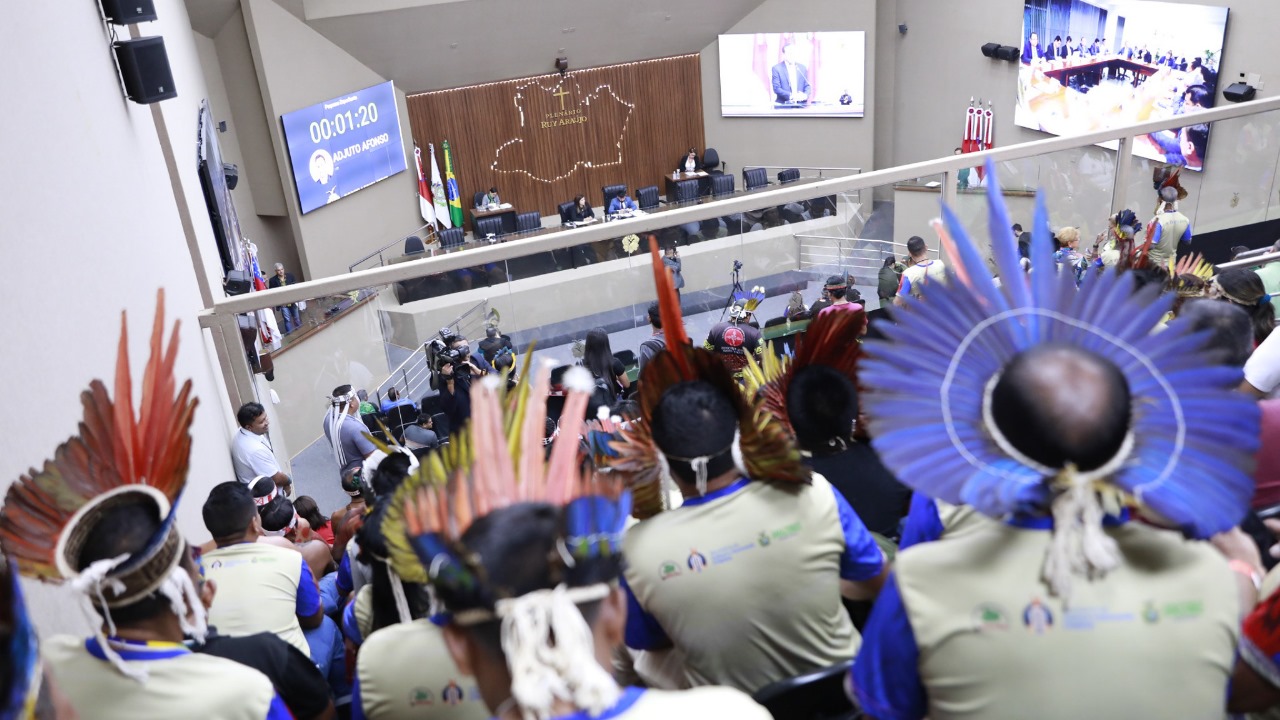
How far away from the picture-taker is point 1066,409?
1282 millimetres

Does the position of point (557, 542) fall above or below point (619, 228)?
above

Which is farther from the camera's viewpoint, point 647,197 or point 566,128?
point 566,128

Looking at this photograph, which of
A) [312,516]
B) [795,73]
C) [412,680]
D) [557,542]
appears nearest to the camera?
[557,542]

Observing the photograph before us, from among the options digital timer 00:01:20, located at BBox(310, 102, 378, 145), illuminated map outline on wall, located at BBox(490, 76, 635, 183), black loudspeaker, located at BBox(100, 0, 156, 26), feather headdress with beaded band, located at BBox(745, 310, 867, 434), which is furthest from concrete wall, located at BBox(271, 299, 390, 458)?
illuminated map outline on wall, located at BBox(490, 76, 635, 183)

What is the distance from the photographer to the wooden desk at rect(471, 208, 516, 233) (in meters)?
14.1

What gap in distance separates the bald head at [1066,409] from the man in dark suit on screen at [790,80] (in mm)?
14636

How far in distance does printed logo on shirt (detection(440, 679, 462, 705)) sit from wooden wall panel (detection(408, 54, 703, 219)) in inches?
545

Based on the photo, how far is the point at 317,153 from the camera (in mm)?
12180

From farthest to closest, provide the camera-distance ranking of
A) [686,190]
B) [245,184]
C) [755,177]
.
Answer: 1. [686,190]
2. [755,177]
3. [245,184]

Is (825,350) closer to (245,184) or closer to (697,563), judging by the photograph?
(697,563)

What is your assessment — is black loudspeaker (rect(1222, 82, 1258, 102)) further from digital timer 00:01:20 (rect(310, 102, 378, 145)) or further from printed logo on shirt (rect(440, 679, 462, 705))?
digital timer 00:01:20 (rect(310, 102, 378, 145))

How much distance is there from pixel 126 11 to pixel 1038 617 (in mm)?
5185

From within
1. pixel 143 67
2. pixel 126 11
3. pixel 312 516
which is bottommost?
pixel 312 516

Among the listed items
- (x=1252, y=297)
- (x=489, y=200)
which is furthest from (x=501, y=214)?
(x=1252, y=297)
